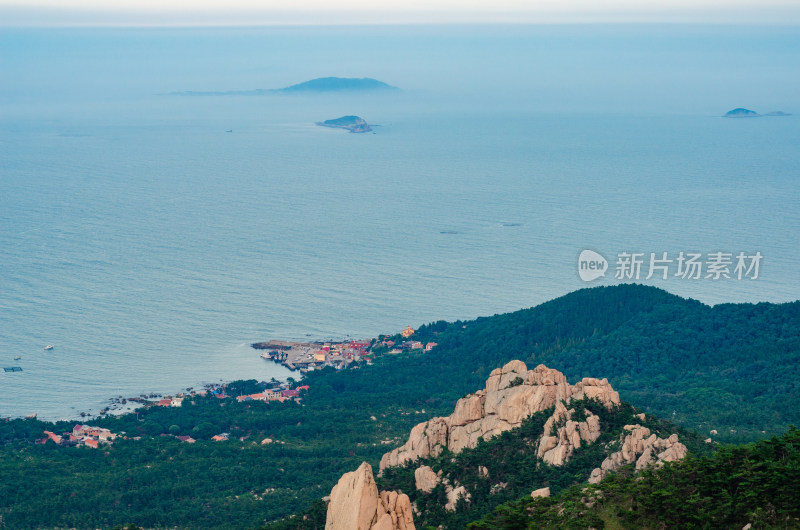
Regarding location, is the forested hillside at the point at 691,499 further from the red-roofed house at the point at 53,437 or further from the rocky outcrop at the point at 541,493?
the red-roofed house at the point at 53,437

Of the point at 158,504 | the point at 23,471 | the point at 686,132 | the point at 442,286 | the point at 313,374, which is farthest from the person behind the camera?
the point at 686,132

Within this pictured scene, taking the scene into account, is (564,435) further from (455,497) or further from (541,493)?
(541,493)

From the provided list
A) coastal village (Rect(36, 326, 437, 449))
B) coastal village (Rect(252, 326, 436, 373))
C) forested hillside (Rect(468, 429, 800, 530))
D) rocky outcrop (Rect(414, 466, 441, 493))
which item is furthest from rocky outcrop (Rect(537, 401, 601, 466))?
coastal village (Rect(252, 326, 436, 373))

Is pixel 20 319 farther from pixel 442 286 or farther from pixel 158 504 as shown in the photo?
pixel 158 504

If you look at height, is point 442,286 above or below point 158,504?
above

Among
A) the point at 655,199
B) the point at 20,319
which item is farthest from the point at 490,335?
the point at 655,199

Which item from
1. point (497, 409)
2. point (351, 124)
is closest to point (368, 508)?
point (497, 409)

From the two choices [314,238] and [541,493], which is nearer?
[541,493]
